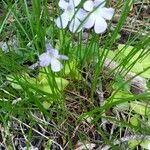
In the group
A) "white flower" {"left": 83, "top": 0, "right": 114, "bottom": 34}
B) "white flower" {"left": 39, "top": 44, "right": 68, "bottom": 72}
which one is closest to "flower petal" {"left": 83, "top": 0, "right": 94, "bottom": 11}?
"white flower" {"left": 83, "top": 0, "right": 114, "bottom": 34}

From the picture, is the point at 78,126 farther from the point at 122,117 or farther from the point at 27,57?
the point at 27,57

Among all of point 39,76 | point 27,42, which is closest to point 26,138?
point 39,76

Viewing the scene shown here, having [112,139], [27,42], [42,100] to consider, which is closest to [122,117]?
[112,139]

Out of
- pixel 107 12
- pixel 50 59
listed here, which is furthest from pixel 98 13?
pixel 50 59

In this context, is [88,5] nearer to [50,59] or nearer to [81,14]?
[81,14]

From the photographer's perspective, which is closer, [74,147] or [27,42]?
[74,147]

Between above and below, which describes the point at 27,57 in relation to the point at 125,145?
above

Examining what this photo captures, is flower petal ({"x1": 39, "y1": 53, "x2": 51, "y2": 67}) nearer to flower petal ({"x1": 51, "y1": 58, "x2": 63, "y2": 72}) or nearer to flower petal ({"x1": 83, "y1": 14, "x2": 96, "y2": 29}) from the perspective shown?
flower petal ({"x1": 51, "y1": 58, "x2": 63, "y2": 72})

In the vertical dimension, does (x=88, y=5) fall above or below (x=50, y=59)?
above
